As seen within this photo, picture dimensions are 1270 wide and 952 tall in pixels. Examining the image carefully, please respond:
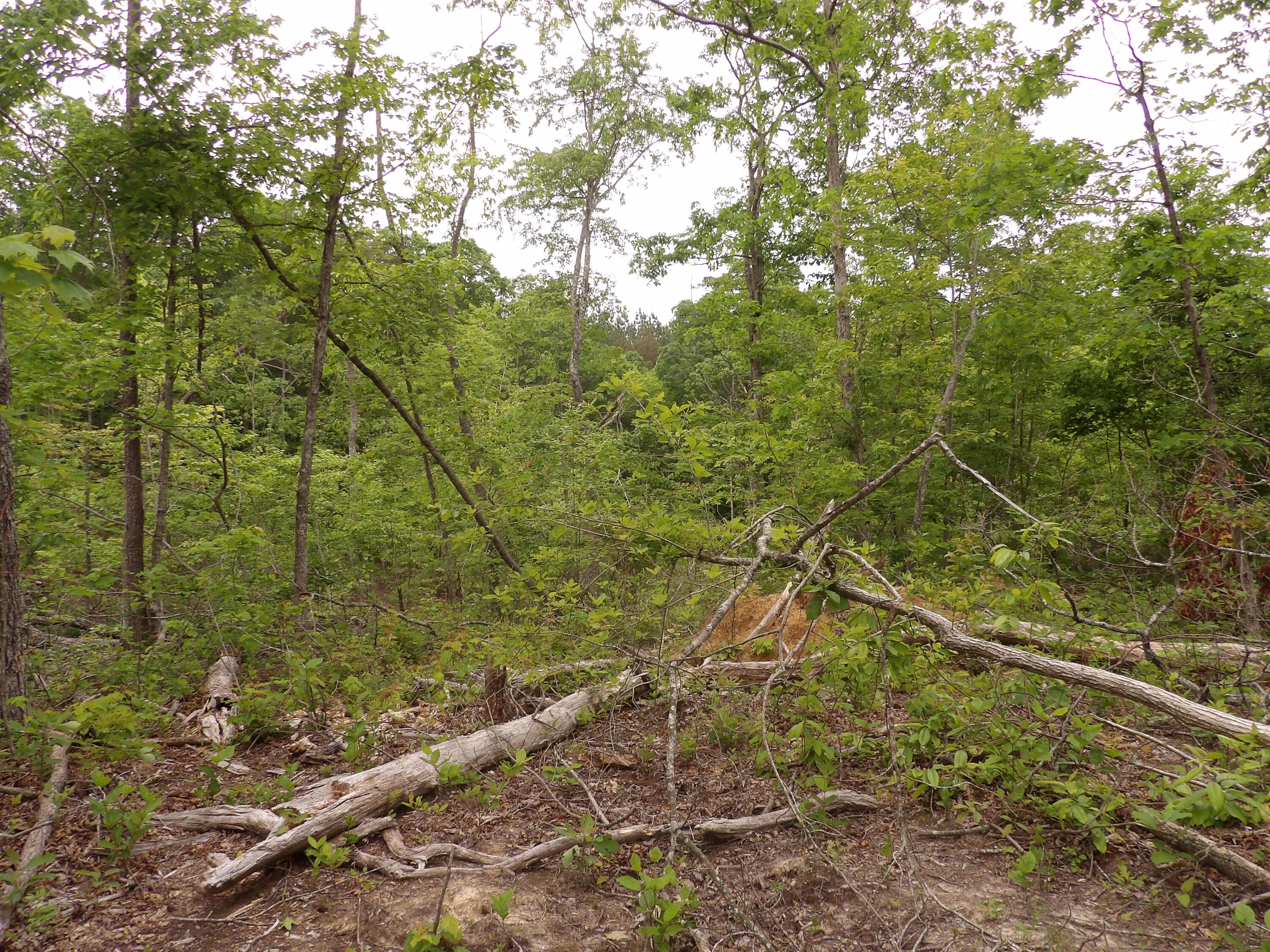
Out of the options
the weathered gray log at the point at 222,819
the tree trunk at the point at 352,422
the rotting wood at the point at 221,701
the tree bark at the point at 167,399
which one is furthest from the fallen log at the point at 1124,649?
the tree trunk at the point at 352,422

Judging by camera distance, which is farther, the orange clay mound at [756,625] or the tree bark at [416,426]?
the tree bark at [416,426]

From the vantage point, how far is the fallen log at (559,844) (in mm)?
3404

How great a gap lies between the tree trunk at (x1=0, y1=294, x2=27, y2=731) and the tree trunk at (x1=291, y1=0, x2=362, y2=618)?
2.41m

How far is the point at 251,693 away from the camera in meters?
5.03

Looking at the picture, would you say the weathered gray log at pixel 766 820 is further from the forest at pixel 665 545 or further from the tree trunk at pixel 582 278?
the tree trunk at pixel 582 278

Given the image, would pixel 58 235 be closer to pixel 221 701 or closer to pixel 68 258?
pixel 68 258

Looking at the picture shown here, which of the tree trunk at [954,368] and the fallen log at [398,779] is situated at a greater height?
the tree trunk at [954,368]

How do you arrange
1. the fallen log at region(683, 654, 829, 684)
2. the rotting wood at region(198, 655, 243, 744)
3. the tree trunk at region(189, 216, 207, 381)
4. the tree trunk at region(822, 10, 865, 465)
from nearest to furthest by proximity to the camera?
the fallen log at region(683, 654, 829, 684), the rotting wood at region(198, 655, 243, 744), the tree trunk at region(189, 216, 207, 381), the tree trunk at region(822, 10, 865, 465)

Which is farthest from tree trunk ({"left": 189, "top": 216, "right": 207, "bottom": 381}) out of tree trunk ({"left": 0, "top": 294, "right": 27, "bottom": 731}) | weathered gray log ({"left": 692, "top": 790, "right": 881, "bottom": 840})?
weathered gray log ({"left": 692, "top": 790, "right": 881, "bottom": 840})

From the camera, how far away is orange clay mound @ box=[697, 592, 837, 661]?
601 cm

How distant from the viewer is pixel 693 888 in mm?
3209

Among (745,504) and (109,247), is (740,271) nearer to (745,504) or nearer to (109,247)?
(745,504)

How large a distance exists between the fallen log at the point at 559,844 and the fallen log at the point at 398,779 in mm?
273

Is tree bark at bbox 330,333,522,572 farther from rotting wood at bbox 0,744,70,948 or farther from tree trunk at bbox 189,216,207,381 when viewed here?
rotting wood at bbox 0,744,70,948
